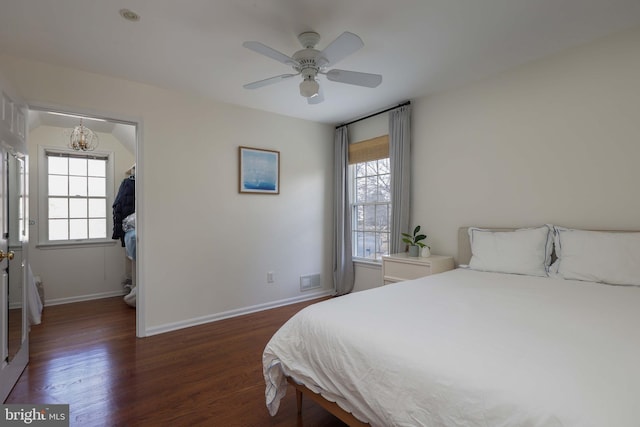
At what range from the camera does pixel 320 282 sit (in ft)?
14.5

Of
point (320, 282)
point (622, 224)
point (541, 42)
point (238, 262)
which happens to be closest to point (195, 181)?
point (238, 262)

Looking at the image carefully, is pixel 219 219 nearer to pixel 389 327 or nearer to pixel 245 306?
pixel 245 306

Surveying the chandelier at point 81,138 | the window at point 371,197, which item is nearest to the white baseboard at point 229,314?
the window at point 371,197

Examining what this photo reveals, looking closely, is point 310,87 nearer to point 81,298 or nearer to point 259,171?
point 259,171

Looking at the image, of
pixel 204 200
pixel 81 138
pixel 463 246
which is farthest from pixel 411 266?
pixel 81 138

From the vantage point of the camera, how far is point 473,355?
43.8 inches

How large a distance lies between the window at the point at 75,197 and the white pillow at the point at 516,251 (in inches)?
192

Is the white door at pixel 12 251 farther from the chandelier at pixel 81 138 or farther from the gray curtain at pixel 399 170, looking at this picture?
the gray curtain at pixel 399 170

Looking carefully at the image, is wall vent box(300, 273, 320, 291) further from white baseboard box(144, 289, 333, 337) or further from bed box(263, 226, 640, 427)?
bed box(263, 226, 640, 427)

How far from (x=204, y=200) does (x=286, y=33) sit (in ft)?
6.39

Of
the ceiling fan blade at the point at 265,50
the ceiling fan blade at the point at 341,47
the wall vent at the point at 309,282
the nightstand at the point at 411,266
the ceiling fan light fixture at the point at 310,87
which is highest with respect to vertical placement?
the ceiling fan blade at the point at 341,47

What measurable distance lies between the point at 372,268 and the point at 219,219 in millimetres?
2025

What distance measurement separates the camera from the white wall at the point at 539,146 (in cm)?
227

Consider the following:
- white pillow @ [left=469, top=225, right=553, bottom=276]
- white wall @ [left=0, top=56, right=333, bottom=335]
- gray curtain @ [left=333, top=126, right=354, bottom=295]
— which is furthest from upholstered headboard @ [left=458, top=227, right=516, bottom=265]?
white wall @ [left=0, top=56, right=333, bottom=335]
